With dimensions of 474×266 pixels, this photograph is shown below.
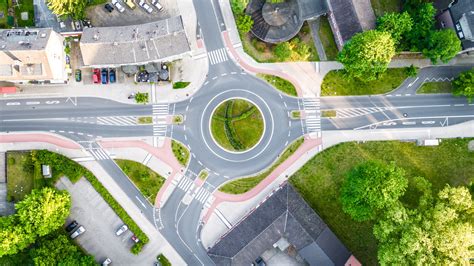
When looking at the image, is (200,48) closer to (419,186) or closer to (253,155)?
(253,155)

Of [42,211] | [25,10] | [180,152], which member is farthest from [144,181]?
[25,10]

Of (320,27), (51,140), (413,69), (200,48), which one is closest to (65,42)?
(51,140)

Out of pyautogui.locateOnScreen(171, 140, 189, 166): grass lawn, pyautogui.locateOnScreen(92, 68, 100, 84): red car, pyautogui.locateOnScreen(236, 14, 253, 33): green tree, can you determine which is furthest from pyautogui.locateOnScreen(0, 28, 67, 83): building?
pyautogui.locateOnScreen(236, 14, 253, 33): green tree

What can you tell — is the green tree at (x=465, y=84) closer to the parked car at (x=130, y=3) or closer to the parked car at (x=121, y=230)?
the parked car at (x=130, y=3)

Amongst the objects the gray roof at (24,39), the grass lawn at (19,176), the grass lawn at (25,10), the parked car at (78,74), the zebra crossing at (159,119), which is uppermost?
the grass lawn at (25,10)

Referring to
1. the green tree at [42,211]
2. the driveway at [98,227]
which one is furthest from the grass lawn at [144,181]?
the green tree at [42,211]

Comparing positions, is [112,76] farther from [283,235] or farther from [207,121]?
[283,235]
